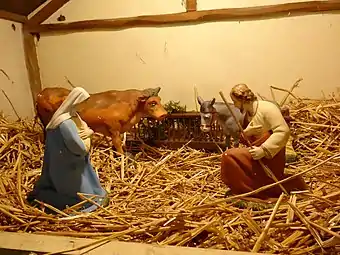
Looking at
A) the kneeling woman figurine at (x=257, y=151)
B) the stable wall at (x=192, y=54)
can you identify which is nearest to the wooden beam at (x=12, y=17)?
the stable wall at (x=192, y=54)

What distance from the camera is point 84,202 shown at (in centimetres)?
152

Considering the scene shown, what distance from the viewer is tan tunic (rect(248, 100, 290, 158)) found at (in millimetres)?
1435

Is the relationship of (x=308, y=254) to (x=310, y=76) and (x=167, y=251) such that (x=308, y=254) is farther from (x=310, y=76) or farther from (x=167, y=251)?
(x=310, y=76)

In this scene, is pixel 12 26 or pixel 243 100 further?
pixel 12 26

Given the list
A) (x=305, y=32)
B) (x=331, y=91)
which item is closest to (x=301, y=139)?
(x=331, y=91)

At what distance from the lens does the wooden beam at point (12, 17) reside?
2558 mm

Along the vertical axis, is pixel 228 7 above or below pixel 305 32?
above

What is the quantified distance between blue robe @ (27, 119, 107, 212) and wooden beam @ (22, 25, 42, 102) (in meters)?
1.35

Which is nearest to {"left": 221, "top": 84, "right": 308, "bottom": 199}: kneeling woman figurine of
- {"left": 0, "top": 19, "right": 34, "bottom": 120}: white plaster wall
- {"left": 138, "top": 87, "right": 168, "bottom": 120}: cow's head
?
{"left": 138, "top": 87, "right": 168, "bottom": 120}: cow's head

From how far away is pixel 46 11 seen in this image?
2748 millimetres

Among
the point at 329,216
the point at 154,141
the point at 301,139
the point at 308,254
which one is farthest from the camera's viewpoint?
the point at 154,141

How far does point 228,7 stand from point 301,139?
0.85 metres

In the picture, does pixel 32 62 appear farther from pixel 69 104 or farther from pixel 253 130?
pixel 253 130

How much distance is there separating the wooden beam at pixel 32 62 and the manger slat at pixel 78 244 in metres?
1.70
